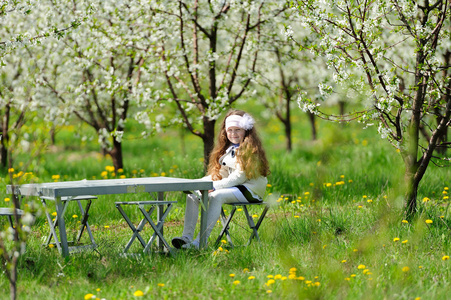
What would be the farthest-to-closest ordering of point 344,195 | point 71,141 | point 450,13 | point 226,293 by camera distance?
point 71,141 → point 344,195 → point 450,13 → point 226,293

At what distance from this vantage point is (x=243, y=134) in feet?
16.2

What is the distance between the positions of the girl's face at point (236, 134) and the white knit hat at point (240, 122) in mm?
34

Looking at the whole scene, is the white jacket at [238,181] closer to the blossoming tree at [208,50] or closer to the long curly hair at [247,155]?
the long curly hair at [247,155]

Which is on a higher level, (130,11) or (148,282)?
(130,11)

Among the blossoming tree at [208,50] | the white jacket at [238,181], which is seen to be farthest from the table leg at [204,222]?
the blossoming tree at [208,50]

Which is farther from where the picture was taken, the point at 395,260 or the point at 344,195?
the point at 344,195

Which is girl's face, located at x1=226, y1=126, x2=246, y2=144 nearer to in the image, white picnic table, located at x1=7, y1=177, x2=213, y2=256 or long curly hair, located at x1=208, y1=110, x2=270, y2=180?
long curly hair, located at x1=208, y1=110, x2=270, y2=180

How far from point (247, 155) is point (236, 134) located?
11.4 inches

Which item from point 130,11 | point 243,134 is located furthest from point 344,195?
point 130,11

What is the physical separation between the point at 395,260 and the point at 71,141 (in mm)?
16579

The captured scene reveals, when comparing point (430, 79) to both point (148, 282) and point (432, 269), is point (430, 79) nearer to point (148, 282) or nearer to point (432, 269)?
point (432, 269)

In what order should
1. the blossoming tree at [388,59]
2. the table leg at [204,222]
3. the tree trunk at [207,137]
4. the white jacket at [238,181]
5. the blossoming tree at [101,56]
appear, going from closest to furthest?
the table leg at [204,222]
the blossoming tree at [388,59]
the white jacket at [238,181]
the blossoming tree at [101,56]
the tree trunk at [207,137]

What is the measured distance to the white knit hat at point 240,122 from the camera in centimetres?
489

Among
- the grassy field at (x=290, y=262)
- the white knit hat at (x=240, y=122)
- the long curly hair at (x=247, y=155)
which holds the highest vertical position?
the white knit hat at (x=240, y=122)
